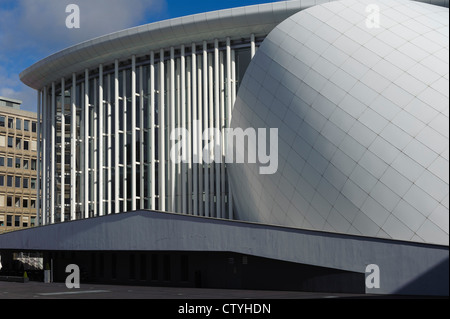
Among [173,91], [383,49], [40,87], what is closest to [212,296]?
[383,49]

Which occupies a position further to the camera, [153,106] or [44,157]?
[44,157]

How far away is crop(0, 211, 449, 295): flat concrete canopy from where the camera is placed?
1994 cm

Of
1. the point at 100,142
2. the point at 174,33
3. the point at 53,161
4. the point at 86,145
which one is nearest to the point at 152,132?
the point at 100,142

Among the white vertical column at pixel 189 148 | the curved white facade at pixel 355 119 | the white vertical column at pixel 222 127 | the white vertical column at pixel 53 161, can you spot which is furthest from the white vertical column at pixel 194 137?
the white vertical column at pixel 53 161

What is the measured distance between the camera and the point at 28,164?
84812mm

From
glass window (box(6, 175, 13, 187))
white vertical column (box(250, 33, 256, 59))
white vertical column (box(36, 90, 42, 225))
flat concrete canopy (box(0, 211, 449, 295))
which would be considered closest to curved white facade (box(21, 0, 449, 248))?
white vertical column (box(250, 33, 256, 59))

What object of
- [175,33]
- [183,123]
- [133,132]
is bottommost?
[133,132]

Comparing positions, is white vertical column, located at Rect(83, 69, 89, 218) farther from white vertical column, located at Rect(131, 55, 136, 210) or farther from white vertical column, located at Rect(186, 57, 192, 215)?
white vertical column, located at Rect(186, 57, 192, 215)

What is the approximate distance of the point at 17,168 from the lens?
8331 cm

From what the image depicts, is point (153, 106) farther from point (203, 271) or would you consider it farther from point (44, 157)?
point (203, 271)

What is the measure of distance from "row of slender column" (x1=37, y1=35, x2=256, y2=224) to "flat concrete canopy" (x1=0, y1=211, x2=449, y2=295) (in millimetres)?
6789

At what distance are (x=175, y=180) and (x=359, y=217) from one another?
59.9ft

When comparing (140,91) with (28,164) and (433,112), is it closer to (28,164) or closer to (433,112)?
(433,112)

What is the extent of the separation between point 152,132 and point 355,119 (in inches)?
746
